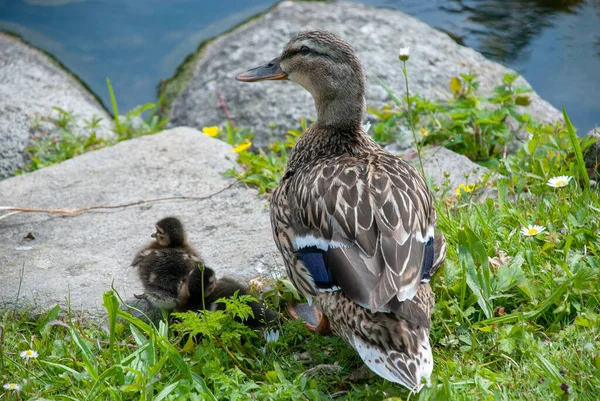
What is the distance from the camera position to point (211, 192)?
17.8ft

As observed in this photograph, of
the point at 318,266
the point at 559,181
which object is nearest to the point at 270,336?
the point at 318,266

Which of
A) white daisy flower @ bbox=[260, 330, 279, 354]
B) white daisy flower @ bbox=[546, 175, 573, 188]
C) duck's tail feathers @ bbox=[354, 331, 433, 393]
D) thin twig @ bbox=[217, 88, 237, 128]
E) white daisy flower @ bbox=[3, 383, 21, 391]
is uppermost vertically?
duck's tail feathers @ bbox=[354, 331, 433, 393]

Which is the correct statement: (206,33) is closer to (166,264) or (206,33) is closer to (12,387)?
(166,264)

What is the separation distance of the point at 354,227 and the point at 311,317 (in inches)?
32.9

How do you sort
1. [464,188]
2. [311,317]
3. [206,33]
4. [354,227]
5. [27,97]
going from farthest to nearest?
1. [206,33]
2. [27,97]
3. [464,188]
4. [311,317]
5. [354,227]

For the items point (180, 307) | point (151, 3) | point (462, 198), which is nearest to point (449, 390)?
point (180, 307)

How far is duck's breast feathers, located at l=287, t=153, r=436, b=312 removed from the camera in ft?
10.5

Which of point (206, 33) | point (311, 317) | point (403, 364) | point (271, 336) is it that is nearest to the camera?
point (403, 364)

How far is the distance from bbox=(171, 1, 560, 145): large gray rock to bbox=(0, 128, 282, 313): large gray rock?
0.92 metres

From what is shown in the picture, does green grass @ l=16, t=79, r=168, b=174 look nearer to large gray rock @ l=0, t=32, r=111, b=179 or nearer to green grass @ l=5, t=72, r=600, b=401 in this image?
large gray rock @ l=0, t=32, r=111, b=179

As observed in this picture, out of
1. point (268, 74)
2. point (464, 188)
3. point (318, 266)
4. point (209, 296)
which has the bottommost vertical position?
point (464, 188)

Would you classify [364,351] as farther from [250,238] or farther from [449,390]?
[250,238]

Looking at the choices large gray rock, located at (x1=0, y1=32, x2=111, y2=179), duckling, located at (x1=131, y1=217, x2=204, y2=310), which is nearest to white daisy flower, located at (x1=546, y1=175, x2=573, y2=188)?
duckling, located at (x1=131, y1=217, x2=204, y2=310)

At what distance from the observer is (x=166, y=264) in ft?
13.3
